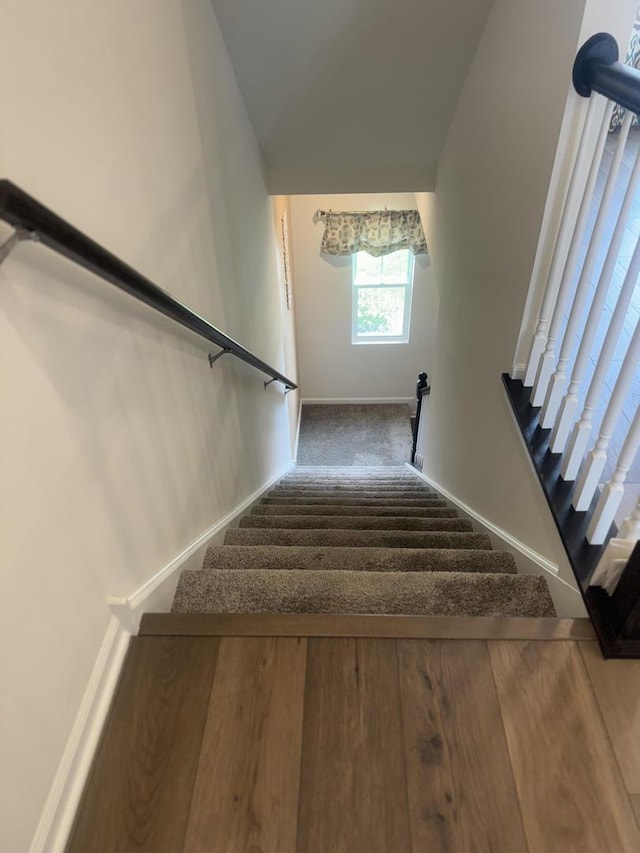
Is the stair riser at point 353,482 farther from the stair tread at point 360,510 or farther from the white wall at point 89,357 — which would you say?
the white wall at point 89,357

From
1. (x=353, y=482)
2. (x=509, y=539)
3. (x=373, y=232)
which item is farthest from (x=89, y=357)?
(x=373, y=232)

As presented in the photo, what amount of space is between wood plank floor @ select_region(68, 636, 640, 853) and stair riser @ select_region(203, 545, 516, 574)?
1.55ft

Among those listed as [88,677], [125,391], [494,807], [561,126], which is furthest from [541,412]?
[88,677]

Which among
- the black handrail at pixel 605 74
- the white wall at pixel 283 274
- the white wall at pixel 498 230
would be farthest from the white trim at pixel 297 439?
the black handrail at pixel 605 74

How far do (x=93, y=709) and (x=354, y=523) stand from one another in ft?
4.83

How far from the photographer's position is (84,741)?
0.90m

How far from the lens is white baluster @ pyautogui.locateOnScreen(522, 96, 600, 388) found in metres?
1.19

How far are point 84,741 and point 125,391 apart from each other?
0.70 metres

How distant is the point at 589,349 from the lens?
1.24m

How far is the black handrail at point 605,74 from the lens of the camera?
3.17 ft

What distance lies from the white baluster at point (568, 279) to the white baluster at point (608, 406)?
241 mm

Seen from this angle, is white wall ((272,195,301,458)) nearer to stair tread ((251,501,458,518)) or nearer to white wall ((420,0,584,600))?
white wall ((420,0,584,600))

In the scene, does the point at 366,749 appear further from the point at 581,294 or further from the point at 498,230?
the point at 498,230

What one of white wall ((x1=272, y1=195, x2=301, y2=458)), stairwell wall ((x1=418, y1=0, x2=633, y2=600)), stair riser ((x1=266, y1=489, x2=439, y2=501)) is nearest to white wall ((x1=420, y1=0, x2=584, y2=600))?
stairwell wall ((x1=418, y1=0, x2=633, y2=600))
